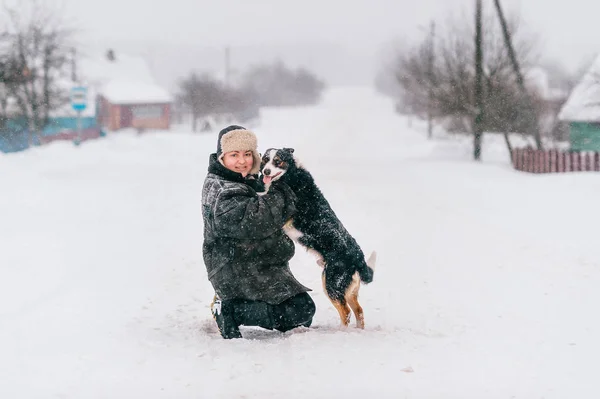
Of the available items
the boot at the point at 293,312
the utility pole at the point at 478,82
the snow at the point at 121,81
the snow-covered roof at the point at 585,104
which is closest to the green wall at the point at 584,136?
the snow-covered roof at the point at 585,104

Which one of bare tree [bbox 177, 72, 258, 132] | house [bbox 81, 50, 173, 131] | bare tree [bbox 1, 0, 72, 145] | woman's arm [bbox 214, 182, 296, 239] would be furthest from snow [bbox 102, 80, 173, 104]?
woman's arm [bbox 214, 182, 296, 239]

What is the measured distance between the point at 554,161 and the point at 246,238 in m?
18.3

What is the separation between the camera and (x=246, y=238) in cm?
463

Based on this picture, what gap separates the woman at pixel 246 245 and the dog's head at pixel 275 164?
0.07 m

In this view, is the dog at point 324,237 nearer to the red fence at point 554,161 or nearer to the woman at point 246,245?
the woman at point 246,245

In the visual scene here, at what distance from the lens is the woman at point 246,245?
4.55 meters

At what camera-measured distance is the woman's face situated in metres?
4.69

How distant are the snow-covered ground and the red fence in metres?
4.25

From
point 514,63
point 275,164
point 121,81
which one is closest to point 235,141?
point 275,164

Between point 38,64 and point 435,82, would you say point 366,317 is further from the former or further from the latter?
point 38,64

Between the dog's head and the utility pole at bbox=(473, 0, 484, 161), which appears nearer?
the dog's head

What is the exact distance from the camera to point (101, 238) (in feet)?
32.0

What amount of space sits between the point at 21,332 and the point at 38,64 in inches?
1218

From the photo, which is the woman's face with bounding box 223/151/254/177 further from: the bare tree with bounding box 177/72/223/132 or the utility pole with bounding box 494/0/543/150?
the bare tree with bounding box 177/72/223/132
